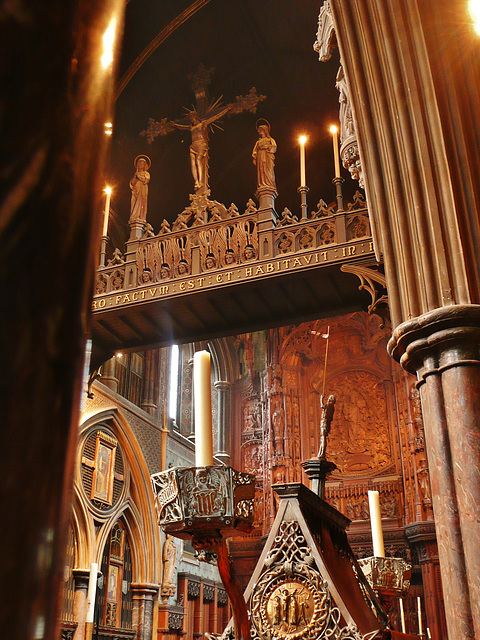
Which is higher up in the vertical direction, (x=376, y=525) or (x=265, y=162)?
(x=265, y=162)

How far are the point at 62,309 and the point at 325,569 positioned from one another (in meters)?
2.07

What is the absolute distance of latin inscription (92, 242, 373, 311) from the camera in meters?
6.32

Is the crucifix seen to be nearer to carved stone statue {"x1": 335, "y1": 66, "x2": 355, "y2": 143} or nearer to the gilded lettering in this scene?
the gilded lettering

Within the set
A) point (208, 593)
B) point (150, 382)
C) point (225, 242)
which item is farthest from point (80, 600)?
point (225, 242)

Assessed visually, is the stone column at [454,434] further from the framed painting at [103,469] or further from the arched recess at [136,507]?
the arched recess at [136,507]

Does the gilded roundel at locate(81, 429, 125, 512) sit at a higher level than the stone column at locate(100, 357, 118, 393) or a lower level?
lower

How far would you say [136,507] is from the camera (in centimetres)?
1118

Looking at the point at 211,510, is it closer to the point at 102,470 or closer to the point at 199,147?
the point at 199,147

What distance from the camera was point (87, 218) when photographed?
23 cm

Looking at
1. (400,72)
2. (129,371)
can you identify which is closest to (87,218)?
(400,72)

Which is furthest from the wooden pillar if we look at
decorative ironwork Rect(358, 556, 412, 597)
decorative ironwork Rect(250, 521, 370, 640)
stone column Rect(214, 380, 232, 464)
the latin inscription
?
stone column Rect(214, 380, 232, 464)

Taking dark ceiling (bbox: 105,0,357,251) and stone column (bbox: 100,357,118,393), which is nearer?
dark ceiling (bbox: 105,0,357,251)

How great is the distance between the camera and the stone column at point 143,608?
10.3m

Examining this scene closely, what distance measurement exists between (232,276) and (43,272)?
6535 millimetres
